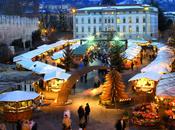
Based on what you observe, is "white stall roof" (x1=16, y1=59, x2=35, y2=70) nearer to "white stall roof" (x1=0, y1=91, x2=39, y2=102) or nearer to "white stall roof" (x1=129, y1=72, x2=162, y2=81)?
"white stall roof" (x1=129, y1=72, x2=162, y2=81)

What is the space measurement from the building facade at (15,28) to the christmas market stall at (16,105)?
31055mm

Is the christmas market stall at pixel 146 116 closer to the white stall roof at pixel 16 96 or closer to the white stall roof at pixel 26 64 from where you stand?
the white stall roof at pixel 16 96

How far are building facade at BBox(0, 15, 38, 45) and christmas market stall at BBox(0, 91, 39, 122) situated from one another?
102 ft

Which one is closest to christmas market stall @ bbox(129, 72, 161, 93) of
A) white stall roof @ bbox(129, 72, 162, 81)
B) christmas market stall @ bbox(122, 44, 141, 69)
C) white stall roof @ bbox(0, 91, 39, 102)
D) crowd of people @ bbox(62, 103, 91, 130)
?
white stall roof @ bbox(129, 72, 162, 81)

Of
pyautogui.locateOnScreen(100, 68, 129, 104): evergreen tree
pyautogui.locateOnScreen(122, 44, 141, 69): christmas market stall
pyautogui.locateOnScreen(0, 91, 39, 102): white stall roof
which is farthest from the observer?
pyautogui.locateOnScreen(122, 44, 141, 69): christmas market stall

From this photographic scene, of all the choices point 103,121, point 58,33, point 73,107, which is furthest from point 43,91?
point 58,33

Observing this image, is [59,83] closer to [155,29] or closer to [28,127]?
[28,127]

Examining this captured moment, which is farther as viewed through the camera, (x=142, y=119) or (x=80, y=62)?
(x=80, y=62)

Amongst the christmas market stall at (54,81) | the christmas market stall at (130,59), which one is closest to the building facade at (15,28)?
the christmas market stall at (130,59)

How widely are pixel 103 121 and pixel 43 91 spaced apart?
8.37m

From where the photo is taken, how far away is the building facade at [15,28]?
165ft

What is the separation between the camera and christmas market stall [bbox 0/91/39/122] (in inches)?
716

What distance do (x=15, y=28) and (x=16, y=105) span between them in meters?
38.3

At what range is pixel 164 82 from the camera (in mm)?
18781
